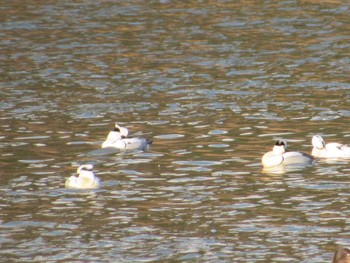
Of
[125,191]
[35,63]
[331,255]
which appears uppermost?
[35,63]

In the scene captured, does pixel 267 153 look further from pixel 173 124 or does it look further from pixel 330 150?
pixel 173 124

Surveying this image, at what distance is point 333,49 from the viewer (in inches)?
1065

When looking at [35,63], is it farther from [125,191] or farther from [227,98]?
[125,191]

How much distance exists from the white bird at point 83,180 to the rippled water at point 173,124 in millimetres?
126

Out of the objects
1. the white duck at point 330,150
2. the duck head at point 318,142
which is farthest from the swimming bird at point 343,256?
the duck head at point 318,142

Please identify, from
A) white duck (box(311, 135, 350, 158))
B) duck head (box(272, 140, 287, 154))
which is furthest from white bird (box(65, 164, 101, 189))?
white duck (box(311, 135, 350, 158))

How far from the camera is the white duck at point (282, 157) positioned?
16.9 metres

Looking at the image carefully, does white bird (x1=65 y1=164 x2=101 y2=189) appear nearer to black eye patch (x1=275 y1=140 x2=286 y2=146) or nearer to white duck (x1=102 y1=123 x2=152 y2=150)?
white duck (x1=102 y1=123 x2=152 y2=150)

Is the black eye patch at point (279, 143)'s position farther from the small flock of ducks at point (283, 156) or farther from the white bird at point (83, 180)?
the white bird at point (83, 180)

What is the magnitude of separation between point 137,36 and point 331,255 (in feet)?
59.4

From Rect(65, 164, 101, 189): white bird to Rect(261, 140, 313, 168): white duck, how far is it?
2577 mm

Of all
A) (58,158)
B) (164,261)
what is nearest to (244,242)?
(164,261)

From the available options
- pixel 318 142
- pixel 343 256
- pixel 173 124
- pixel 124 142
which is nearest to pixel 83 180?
pixel 124 142

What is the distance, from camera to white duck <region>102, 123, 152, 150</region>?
1848 centimetres
